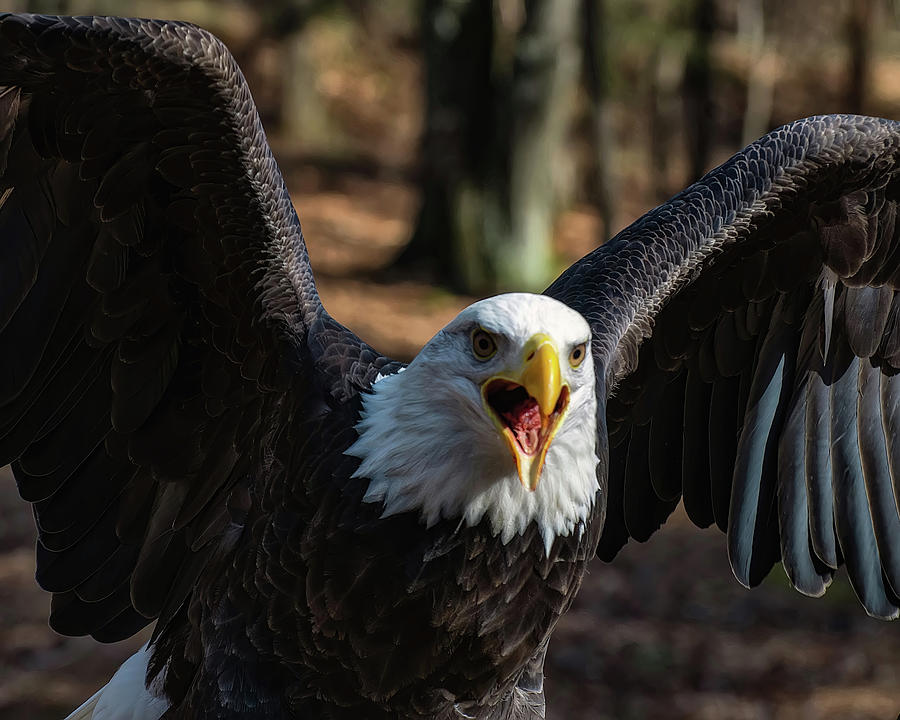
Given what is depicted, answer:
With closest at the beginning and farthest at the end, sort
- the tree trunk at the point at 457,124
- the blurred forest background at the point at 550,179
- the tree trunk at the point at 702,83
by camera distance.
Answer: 1. the blurred forest background at the point at 550,179
2. the tree trunk at the point at 702,83
3. the tree trunk at the point at 457,124

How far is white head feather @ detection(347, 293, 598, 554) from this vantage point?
272cm

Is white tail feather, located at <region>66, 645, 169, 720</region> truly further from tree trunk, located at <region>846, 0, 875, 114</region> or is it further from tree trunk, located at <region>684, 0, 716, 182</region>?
tree trunk, located at <region>846, 0, 875, 114</region>

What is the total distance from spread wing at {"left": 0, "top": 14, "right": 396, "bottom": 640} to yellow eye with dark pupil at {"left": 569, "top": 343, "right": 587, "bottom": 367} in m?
0.67

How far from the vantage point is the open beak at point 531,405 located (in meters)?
2.54

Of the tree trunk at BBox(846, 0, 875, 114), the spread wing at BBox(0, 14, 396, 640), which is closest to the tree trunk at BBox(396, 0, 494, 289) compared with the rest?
the tree trunk at BBox(846, 0, 875, 114)

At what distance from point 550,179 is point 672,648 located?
658 cm

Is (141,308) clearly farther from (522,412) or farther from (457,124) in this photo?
(457,124)

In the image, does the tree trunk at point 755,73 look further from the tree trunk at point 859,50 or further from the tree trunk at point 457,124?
the tree trunk at point 457,124

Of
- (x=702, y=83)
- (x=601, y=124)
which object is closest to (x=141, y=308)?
(x=601, y=124)

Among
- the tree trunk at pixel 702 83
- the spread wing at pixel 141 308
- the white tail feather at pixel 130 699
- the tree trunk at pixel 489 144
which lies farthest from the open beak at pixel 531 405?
the tree trunk at pixel 489 144

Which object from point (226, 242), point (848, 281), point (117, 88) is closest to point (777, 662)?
point (848, 281)

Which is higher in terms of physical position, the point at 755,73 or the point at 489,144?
the point at 489,144

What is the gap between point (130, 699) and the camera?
3883 millimetres

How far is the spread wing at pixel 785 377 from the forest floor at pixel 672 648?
1.97 metres
